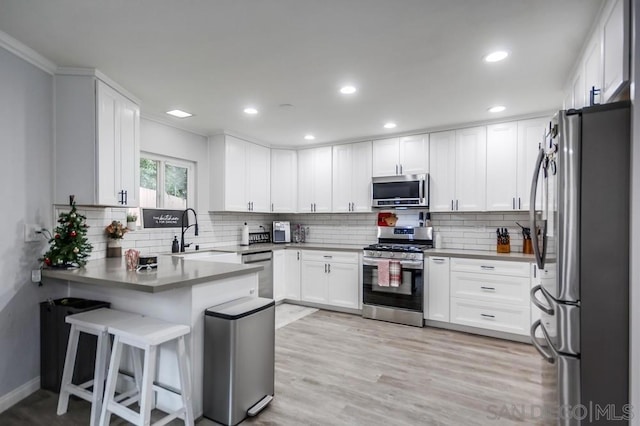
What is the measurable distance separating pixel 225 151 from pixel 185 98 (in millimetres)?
1247

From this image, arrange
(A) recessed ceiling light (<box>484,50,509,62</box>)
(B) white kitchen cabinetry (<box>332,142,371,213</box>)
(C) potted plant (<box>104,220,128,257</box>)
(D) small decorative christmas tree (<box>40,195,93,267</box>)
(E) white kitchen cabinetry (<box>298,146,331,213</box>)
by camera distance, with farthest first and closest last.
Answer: (E) white kitchen cabinetry (<box>298,146,331,213</box>)
(B) white kitchen cabinetry (<box>332,142,371,213</box>)
(C) potted plant (<box>104,220,128,257</box>)
(D) small decorative christmas tree (<box>40,195,93,267</box>)
(A) recessed ceiling light (<box>484,50,509,62</box>)

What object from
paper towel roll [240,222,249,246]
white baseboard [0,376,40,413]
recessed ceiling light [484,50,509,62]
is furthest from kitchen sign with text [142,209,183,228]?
recessed ceiling light [484,50,509,62]

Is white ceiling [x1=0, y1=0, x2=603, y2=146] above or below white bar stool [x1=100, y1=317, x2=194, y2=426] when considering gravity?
above

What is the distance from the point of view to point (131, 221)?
11.7 ft

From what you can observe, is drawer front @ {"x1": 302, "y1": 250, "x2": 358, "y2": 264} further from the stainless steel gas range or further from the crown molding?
the crown molding

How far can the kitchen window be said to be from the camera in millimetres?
3934

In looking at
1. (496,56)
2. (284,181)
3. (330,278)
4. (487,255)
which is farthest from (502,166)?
(284,181)

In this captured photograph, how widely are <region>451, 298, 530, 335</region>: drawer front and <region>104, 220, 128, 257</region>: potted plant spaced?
3624mm

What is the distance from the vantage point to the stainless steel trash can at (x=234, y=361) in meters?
2.07

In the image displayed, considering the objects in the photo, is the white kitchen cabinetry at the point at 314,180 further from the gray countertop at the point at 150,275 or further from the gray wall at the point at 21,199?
the gray wall at the point at 21,199

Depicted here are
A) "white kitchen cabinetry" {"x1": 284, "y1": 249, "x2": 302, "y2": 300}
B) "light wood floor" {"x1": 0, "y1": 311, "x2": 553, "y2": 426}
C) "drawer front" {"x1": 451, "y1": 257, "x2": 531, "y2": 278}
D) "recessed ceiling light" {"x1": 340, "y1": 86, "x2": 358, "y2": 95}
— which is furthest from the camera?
"white kitchen cabinetry" {"x1": 284, "y1": 249, "x2": 302, "y2": 300}

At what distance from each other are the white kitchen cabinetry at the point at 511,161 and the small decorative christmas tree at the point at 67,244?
4.11m

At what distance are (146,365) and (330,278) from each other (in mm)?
3082

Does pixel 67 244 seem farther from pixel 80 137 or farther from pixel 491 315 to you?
pixel 491 315
